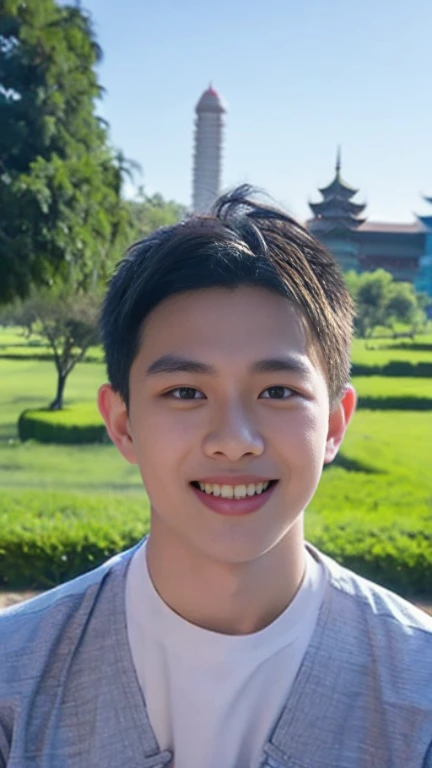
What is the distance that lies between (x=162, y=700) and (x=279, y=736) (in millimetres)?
149

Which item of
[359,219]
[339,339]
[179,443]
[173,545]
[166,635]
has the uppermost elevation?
[359,219]

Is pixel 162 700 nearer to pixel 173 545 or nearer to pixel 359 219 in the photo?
pixel 173 545

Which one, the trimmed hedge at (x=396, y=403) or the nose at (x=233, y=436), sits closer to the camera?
the nose at (x=233, y=436)

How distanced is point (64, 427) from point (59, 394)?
29 cm

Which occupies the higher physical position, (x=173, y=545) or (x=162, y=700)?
(x=173, y=545)

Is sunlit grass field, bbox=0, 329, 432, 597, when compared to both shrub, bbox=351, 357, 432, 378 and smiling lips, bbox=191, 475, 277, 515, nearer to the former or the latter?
shrub, bbox=351, 357, 432, 378

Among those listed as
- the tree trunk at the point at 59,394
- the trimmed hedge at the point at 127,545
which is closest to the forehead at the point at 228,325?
the trimmed hedge at the point at 127,545

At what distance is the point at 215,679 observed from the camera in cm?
94

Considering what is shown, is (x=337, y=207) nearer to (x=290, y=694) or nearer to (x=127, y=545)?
(x=127, y=545)

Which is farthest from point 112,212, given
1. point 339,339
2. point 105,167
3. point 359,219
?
point 339,339

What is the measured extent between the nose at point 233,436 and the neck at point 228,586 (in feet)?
0.51

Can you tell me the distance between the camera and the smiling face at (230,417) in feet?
3.08

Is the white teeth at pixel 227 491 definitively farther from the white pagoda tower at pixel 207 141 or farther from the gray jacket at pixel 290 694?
the white pagoda tower at pixel 207 141

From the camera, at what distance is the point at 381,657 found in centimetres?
95
